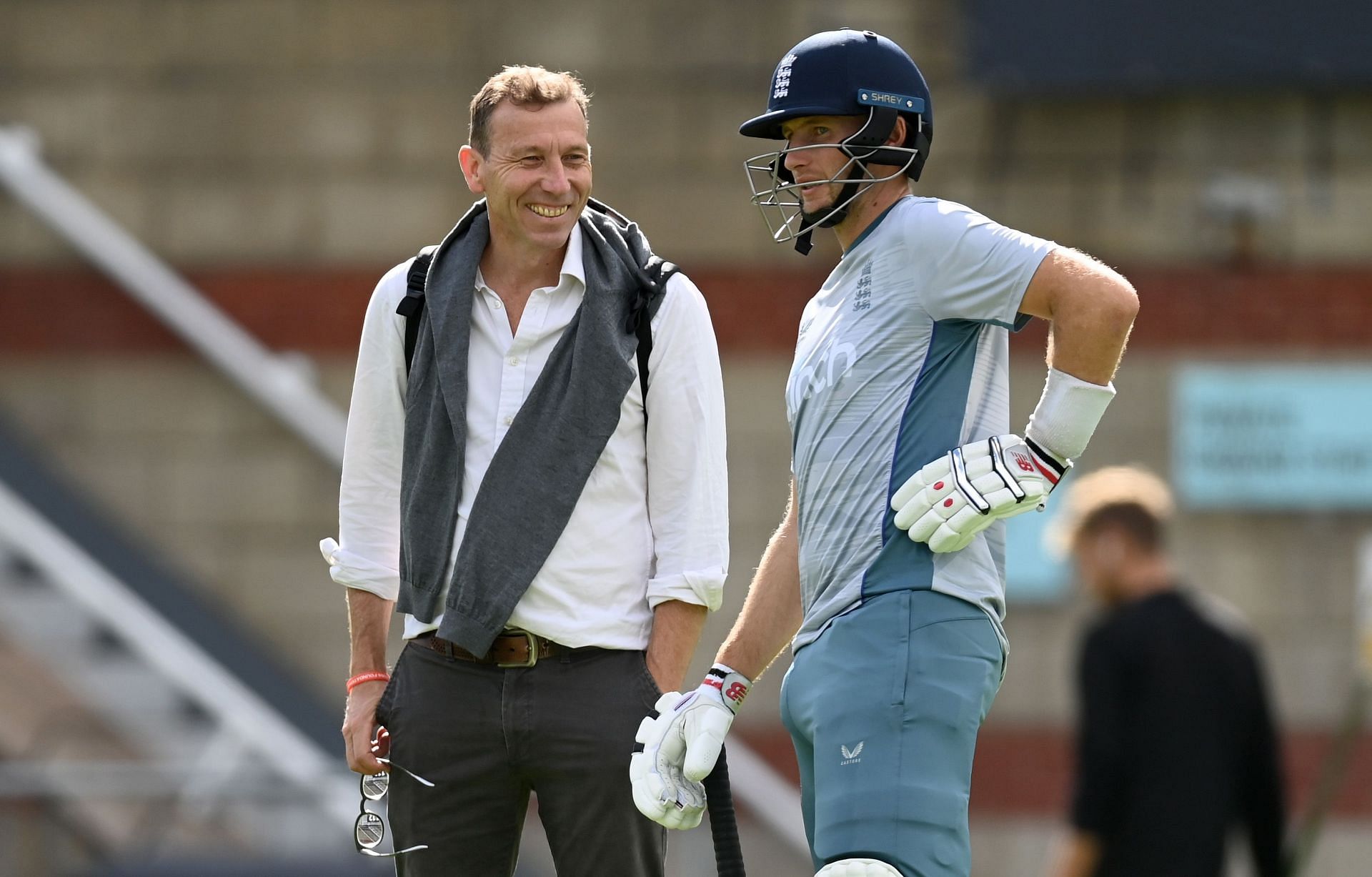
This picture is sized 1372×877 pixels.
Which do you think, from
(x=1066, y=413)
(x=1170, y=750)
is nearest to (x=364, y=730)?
(x=1066, y=413)

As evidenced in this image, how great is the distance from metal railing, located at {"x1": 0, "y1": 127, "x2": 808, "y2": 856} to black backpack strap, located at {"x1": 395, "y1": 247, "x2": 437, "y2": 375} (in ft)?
17.0

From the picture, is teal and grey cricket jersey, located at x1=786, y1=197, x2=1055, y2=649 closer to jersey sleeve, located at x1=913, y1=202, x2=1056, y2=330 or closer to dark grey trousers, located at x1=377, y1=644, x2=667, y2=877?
jersey sleeve, located at x1=913, y1=202, x2=1056, y2=330

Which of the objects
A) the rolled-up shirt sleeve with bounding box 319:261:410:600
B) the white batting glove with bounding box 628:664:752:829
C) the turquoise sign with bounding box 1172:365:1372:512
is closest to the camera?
the white batting glove with bounding box 628:664:752:829

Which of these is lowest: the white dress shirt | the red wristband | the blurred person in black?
the blurred person in black

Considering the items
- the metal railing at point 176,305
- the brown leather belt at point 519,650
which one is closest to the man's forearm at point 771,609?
the brown leather belt at point 519,650

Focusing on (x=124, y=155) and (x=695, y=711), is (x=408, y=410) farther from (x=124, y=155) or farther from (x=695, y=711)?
(x=124, y=155)

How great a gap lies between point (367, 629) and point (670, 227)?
574 centimetres

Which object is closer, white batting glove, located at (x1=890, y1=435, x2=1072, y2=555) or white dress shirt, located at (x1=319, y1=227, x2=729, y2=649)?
white batting glove, located at (x1=890, y1=435, x2=1072, y2=555)

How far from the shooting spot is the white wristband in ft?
10.2

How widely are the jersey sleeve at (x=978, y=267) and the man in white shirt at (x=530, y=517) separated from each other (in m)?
0.62

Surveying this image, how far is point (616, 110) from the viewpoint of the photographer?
30.0 ft

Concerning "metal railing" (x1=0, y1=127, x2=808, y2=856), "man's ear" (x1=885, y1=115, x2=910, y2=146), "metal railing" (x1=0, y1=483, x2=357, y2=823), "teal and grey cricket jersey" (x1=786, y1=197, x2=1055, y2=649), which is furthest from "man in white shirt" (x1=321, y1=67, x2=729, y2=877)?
"metal railing" (x1=0, y1=127, x2=808, y2=856)

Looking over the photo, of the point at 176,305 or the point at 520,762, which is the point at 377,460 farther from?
the point at 176,305

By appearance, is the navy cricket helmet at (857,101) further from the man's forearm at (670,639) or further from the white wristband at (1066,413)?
the man's forearm at (670,639)
